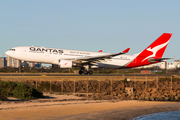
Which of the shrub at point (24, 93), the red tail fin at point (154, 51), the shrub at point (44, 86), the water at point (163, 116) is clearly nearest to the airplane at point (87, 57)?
the red tail fin at point (154, 51)

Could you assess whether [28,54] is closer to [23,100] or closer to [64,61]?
[64,61]

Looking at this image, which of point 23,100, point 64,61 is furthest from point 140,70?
point 23,100

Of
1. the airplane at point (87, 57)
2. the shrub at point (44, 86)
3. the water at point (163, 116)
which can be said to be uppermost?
the airplane at point (87, 57)

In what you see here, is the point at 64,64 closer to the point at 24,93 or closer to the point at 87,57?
the point at 87,57

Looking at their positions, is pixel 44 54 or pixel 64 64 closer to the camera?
pixel 44 54

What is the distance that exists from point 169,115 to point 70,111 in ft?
24.3

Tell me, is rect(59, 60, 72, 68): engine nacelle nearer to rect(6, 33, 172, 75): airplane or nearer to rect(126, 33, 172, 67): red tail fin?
rect(6, 33, 172, 75): airplane

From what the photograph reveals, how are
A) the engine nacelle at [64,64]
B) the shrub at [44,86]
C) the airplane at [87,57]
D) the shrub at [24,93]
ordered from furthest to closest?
the engine nacelle at [64,64], the airplane at [87,57], the shrub at [44,86], the shrub at [24,93]

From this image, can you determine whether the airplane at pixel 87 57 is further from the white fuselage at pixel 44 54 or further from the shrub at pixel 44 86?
the shrub at pixel 44 86

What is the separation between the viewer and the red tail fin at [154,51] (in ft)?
169

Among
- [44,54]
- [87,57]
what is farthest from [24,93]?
[87,57]

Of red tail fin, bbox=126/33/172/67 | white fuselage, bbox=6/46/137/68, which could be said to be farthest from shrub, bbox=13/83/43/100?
red tail fin, bbox=126/33/172/67

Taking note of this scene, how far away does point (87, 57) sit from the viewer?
46812 millimetres

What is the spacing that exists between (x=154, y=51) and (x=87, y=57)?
1483 centimetres
